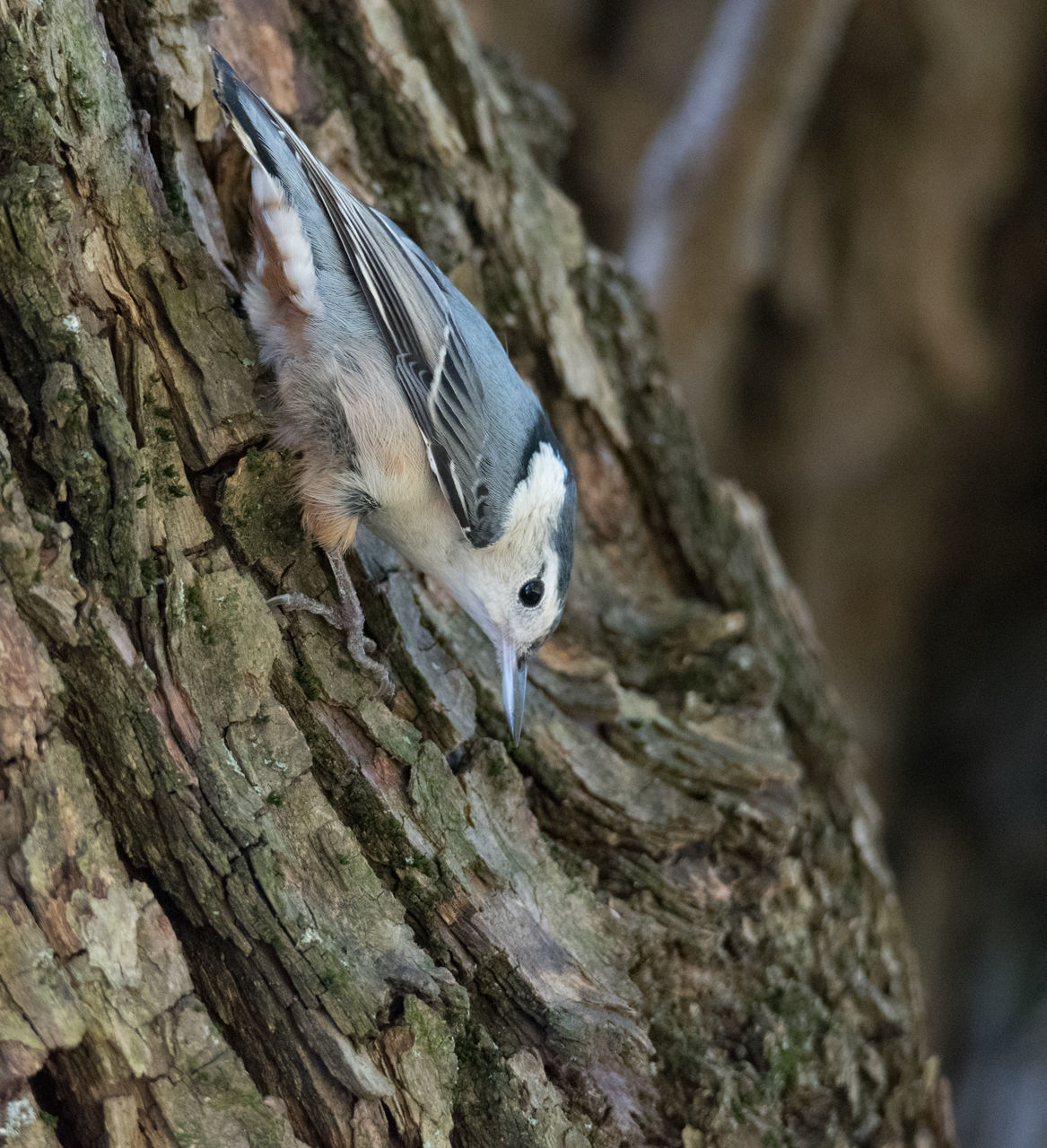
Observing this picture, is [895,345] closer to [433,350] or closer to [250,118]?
[433,350]

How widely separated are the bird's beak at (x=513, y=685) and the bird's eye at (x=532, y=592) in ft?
0.29

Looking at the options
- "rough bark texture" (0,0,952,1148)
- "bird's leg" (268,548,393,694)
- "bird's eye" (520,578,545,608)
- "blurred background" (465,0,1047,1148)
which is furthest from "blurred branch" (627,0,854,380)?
"bird's leg" (268,548,393,694)

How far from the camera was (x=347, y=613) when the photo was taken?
1.67 metres

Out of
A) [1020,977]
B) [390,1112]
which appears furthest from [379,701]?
[1020,977]

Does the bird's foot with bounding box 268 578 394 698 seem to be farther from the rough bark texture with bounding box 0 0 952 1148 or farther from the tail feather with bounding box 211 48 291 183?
the tail feather with bounding box 211 48 291 183

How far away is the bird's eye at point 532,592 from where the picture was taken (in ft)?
6.26

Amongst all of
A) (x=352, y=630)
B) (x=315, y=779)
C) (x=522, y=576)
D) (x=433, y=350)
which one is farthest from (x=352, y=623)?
(x=433, y=350)

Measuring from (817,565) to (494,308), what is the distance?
11.8ft

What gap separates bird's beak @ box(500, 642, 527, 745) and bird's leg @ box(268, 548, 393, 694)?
244 mm

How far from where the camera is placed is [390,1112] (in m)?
1.38

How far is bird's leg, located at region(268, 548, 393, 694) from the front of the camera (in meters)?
1.61

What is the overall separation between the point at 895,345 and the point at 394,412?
3.88 metres

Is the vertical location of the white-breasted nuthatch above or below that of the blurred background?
below

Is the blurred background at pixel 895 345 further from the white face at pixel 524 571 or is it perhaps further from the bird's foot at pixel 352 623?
the bird's foot at pixel 352 623
